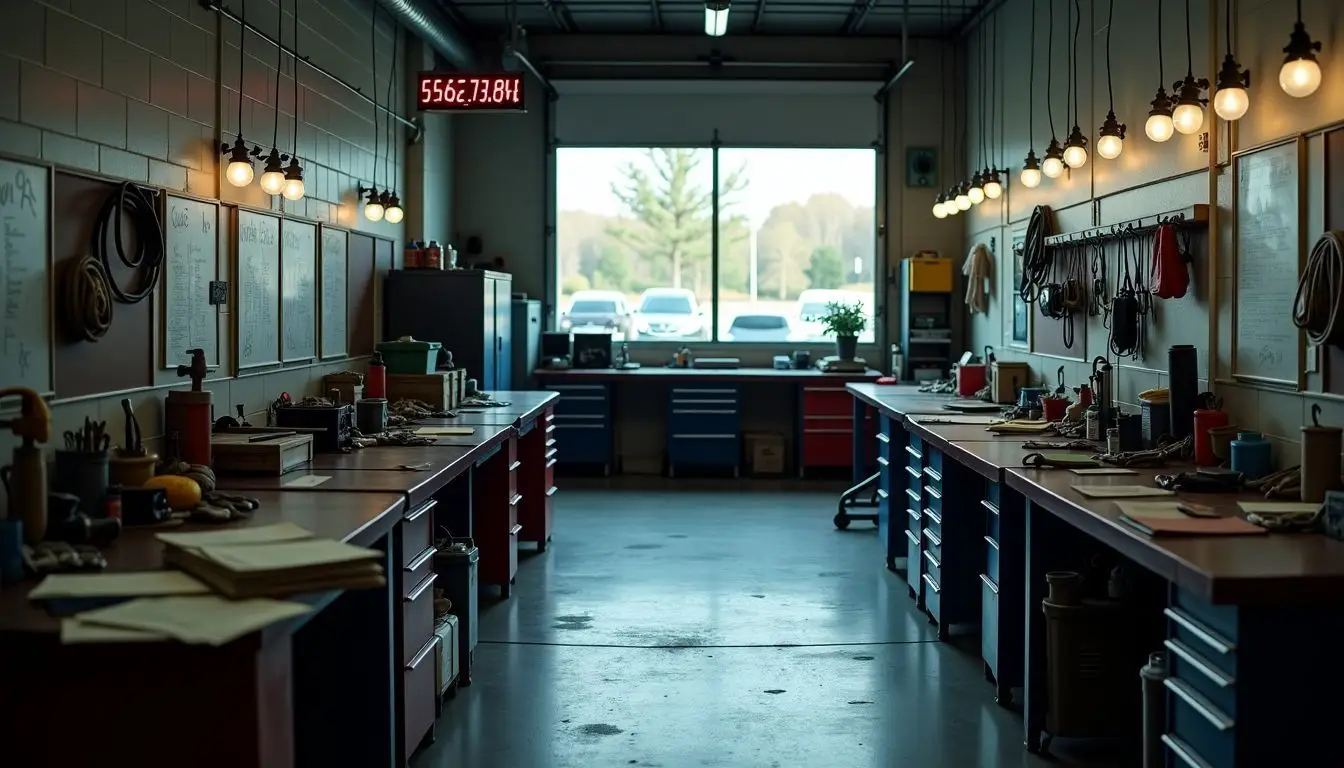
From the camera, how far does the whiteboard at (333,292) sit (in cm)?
696

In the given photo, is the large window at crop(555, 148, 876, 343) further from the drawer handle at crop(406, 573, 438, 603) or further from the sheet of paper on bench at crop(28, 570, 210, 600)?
the sheet of paper on bench at crop(28, 570, 210, 600)

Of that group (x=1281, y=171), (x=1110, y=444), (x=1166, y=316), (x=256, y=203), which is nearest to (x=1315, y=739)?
(x=1110, y=444)

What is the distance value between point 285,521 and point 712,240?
8.03m

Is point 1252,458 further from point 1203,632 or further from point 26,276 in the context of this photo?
point 26,276

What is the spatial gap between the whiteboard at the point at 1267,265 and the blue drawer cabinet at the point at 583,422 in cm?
604

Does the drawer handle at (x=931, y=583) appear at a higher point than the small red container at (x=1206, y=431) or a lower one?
lower

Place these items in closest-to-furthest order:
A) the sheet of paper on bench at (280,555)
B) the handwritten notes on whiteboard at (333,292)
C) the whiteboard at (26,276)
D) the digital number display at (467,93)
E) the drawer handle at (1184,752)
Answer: the sheet of paper on bench at (280,555) → the drawer handle at (1184,752) → the whiteboard at (26,276) → the handwritten notes on whiteboard at (333,292) → the digital number display at (467,93)

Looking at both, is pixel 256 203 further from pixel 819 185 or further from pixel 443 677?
pixel 819 185

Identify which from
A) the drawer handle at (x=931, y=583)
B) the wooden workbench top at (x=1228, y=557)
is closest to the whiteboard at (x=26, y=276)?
the wooden workbench top at (x=1228, y=557)

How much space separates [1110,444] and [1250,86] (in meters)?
1.43

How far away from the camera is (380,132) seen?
8.19 m

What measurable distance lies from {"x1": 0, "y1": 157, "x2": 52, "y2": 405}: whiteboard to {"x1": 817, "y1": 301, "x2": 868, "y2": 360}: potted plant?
23.6 feet

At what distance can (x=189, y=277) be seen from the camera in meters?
5.08

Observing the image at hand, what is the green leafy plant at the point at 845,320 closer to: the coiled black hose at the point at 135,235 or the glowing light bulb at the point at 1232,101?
the glowing light bulb at the point at 1232,101
